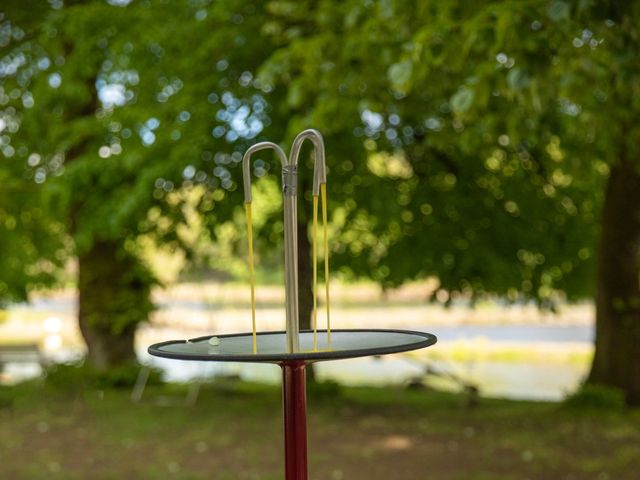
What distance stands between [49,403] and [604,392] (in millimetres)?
5920

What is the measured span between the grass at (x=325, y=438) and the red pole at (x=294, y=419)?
Answer: 15.0ft

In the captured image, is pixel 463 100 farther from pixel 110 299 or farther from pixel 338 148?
pixel 110 299

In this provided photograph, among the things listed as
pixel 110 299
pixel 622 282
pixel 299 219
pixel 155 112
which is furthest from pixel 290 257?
pixel 110 299

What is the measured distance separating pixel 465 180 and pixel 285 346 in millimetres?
7593

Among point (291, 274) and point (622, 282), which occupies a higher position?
point (291, 274)

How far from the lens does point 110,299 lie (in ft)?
38.9

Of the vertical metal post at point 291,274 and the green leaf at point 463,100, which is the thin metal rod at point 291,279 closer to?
the vertical metal post at point 291,274

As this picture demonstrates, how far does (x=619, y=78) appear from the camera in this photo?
448cm

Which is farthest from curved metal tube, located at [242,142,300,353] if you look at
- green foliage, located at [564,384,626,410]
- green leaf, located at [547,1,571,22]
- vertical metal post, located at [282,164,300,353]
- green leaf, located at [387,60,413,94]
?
green foliage, located at [564,384,626,410]

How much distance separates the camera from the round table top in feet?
6.89

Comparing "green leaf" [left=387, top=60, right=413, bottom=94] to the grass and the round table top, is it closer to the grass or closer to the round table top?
the round table top

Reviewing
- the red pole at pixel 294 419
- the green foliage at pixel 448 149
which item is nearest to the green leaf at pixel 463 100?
A: the green foliage at pixel 448 149

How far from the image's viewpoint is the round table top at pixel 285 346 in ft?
6.89

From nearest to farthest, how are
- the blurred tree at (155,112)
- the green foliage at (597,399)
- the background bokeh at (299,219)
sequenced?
the background bokeh at (299,219), the blurred tree at (155,112), the green foliage at (597,399)
